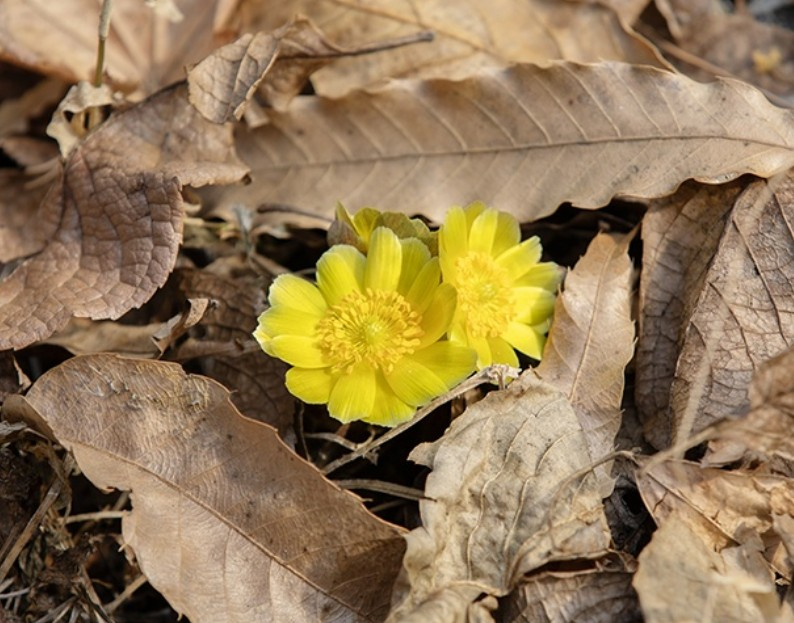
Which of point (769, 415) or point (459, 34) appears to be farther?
point (459, 34)

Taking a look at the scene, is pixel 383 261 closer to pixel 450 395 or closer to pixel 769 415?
pixel 450 395

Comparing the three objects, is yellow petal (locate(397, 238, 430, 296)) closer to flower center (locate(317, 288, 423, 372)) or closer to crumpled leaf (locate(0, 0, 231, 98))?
flower center (locate(317, 288, 423, 372))

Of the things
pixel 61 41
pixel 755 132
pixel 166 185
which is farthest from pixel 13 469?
pixel 755 132

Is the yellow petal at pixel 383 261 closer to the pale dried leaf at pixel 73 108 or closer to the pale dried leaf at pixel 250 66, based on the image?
the pale dried leaf at pixel 250 66

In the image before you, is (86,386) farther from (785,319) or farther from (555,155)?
(785,319)

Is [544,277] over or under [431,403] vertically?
over

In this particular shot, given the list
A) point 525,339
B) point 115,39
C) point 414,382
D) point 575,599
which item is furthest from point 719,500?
point 115,39

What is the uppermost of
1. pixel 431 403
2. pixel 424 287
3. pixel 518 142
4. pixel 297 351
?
pixel 518 142

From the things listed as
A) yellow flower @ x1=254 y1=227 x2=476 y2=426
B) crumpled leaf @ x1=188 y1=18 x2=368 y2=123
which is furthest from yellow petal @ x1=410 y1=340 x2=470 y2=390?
→ crumpled leaf @ x1=188 y1=18 x2=368 y2=123
